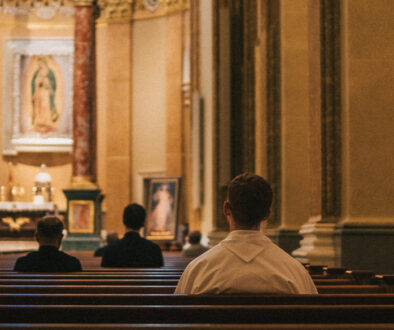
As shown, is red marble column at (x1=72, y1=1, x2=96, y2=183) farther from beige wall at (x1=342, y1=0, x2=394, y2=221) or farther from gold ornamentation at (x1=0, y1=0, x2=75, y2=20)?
beige wall at (x1=342, y1=0, x2=394, y2=221)

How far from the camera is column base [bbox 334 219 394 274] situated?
5859 millimetres

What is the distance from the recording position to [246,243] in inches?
105

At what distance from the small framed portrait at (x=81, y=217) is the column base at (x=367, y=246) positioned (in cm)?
1163

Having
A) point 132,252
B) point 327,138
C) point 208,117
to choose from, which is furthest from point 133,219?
point 208,117

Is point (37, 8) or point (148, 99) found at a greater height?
point (37, 8)

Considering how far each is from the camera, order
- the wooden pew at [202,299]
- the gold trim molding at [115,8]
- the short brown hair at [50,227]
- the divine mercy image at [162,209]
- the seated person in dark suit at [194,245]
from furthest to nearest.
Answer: the gold trim molding at [115,8], the divine mercy image at [162,209], the seated person in dark suit at [194,245], the short brown hair at [50,227], the wooden pew at [202,299]

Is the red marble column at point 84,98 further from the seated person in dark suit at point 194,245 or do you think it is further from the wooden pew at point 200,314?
the wooden pew at point 200,314

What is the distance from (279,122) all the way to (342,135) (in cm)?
289

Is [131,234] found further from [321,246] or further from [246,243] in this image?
[246,243]

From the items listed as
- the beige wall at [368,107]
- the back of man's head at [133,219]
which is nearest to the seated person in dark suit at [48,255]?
the back of man's head at [133,219]

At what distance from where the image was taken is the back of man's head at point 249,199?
262 cm

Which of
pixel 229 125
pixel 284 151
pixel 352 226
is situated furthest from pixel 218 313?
Answer: pixel 229 125

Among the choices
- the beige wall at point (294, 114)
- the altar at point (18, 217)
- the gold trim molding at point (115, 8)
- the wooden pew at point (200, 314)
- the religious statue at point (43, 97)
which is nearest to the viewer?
the wooden pew at point (200, 314)

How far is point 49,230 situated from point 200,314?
9.09 feet
